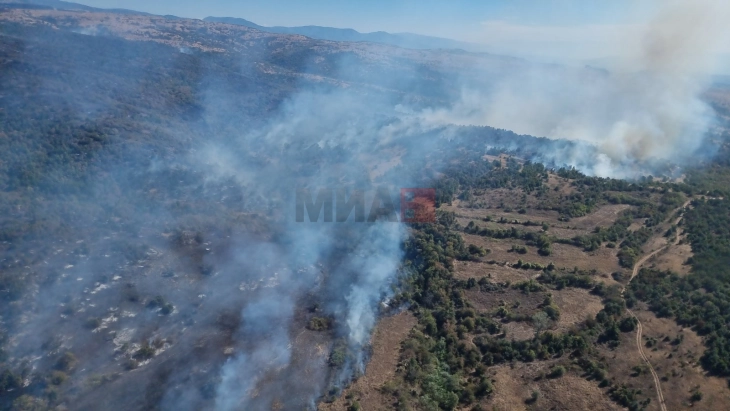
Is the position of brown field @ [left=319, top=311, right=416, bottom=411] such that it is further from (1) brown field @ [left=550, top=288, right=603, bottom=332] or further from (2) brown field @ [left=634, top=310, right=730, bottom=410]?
(2) brown field @ [left=634, top=310, right=730, bottom=410]

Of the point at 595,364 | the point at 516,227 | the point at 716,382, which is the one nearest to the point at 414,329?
the point at 595,364

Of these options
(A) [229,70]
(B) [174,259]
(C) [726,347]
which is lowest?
(B) [174,259]

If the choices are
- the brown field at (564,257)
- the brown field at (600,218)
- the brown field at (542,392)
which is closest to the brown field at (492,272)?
the brown field at (564,257)

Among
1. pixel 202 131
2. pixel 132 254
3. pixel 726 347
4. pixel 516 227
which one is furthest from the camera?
pixel 202 131

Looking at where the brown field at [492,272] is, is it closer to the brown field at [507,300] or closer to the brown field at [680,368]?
the brown field at [507,300]

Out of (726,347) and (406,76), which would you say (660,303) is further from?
(406,76)

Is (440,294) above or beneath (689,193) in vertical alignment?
beneath

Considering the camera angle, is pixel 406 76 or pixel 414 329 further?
pixel 406 76
